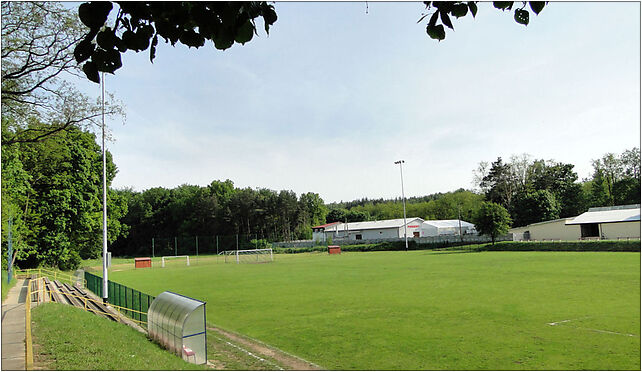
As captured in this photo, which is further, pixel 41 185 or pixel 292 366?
pixel 41 185

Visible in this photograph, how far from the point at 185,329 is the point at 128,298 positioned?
10.5 meters

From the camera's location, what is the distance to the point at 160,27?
3.49 m

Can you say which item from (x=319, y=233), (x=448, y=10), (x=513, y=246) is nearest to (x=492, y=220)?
(x=513, y=246)

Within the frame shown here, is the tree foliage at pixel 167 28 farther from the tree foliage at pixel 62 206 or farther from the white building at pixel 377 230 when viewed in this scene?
the white building at pixel 377 230

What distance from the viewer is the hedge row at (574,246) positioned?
A: 41.5m

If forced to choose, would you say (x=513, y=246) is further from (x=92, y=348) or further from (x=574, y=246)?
(x=92, y=348)

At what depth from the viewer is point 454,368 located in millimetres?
9898

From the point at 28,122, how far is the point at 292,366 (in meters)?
13.9

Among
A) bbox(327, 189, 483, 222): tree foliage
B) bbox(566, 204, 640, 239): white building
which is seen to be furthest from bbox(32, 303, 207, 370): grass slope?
bbox(327, 189, 483, 222): tree foliage

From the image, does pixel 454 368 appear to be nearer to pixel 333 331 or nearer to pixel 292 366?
pixel 292 366

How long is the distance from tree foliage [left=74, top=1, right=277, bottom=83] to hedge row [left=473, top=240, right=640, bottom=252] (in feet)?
155

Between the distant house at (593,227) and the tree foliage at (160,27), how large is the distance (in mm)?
62743

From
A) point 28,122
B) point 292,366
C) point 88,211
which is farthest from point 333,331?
point 88,211

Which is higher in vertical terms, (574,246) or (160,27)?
(160,27)
